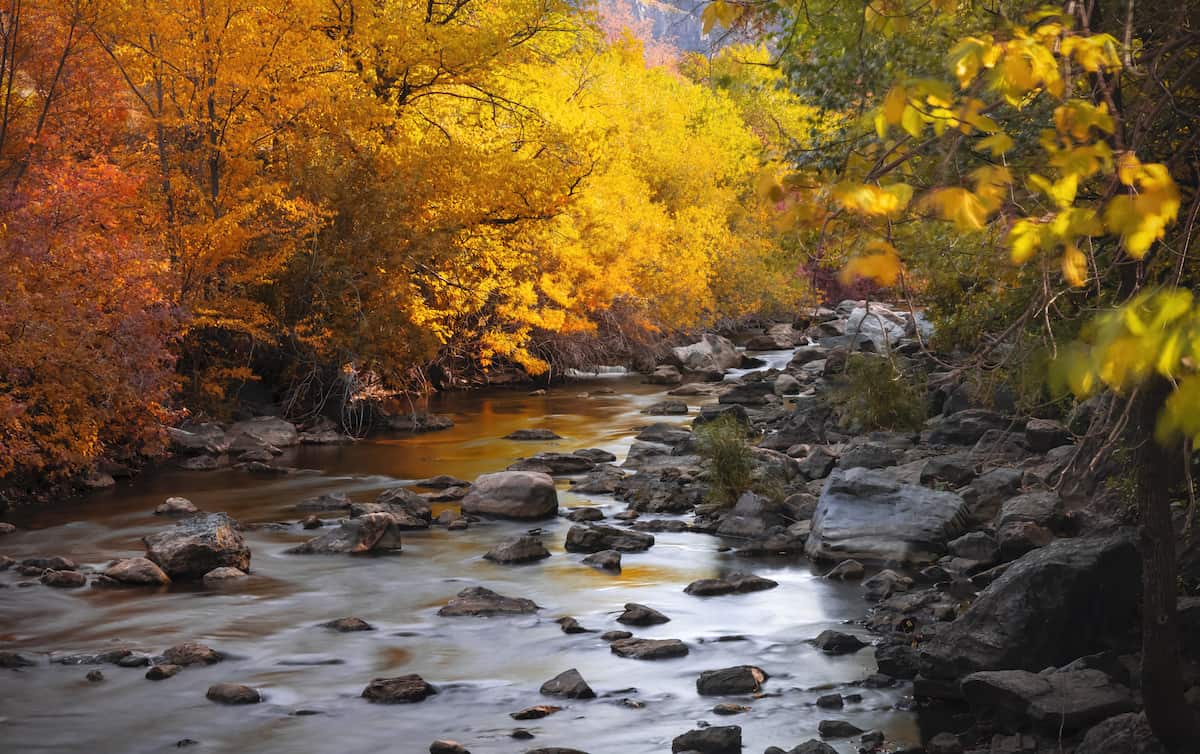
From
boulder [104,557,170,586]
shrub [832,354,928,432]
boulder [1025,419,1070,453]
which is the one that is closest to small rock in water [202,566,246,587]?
boulder [104,557,170,586]

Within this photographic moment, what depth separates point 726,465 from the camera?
13.2 m

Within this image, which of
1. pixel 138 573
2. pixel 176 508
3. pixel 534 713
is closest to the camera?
pixel 534 713

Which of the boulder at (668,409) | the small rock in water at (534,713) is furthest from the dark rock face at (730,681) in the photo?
the boulder at (668,409)

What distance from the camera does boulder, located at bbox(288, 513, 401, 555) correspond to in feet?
39.2

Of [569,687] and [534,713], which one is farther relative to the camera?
[569,687]

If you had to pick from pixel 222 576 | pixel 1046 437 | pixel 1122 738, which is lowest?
pixel 1122 738

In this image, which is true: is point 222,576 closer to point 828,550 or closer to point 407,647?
point 407,647

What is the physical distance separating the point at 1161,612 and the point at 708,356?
24.6 m

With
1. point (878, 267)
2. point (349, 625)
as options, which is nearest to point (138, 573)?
point (349, 625)

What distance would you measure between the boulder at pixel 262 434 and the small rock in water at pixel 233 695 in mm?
10646

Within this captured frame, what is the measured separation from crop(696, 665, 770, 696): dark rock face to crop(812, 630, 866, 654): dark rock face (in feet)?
2.37

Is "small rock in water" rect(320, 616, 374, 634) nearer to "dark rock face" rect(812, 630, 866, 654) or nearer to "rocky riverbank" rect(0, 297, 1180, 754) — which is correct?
"rocky riverbank" rect(0, 297, 1180, 754)

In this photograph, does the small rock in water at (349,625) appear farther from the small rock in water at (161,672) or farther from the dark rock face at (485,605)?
the small rock in water at (161,672)

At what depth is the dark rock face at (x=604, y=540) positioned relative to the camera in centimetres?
1175
